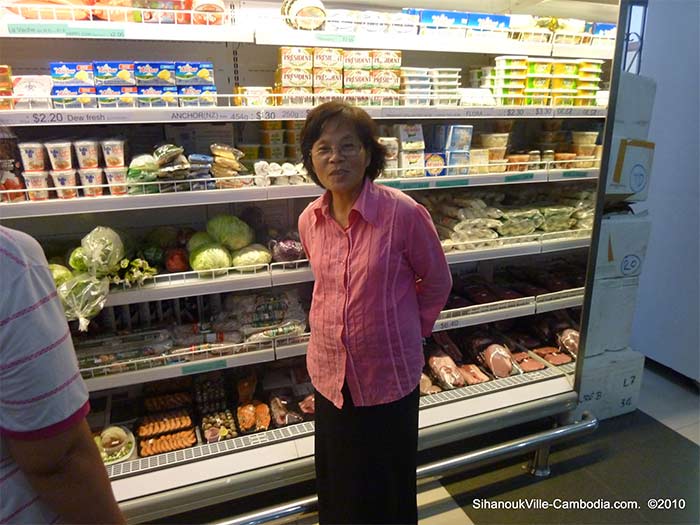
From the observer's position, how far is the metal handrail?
1.77 meters

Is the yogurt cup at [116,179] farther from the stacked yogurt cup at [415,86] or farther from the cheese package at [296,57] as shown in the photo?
the stacked yogurt cup at [415,86]

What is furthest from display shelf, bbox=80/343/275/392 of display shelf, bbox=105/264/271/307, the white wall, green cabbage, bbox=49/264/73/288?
the white wall

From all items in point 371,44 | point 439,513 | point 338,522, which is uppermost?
point 371,44

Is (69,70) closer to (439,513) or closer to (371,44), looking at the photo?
(371,44)

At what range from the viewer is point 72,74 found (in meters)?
1.67

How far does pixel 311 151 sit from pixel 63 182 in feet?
3.12

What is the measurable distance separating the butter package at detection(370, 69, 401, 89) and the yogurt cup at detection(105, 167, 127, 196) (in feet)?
3.59

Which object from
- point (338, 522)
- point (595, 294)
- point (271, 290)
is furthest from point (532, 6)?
point (338, 522)

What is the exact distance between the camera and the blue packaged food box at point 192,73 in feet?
5.80

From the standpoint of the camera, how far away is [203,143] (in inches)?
86.4

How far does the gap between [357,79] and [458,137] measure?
0.58 metres

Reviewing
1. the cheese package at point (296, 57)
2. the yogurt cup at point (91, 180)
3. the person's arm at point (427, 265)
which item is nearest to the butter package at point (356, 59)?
the cheese package at point (296, 57)

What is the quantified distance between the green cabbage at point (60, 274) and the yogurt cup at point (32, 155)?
1.20 feet

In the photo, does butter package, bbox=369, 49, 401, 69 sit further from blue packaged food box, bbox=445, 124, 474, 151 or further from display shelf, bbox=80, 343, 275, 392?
display shelf, bbox=80, 343, 275, 392
